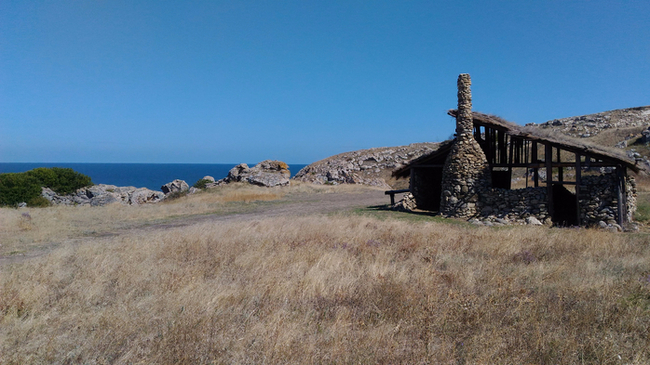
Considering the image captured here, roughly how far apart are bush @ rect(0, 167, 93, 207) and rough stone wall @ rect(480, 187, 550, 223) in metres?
32.4

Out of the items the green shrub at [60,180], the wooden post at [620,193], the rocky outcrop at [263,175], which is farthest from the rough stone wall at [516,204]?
the green shrub at [60,180]

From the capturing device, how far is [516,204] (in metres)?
18.0

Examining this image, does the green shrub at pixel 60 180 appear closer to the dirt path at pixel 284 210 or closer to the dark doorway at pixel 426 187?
the dirt path at pixel 284 210

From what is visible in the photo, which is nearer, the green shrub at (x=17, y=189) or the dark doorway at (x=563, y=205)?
the dark doorway at (x=563, y=205)

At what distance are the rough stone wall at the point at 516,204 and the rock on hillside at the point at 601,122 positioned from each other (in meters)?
45.9

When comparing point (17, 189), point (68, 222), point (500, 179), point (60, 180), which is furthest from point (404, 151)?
point (68, 222)

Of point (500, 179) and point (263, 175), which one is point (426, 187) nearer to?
point (500, 179)

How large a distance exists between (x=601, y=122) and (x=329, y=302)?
74.2 metres

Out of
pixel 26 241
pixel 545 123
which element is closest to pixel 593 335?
pixel 26 241

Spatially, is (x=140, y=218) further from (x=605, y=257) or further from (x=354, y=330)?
(x=605, y=257)

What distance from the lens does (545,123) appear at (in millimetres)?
75125

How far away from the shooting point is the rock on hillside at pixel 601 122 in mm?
58469

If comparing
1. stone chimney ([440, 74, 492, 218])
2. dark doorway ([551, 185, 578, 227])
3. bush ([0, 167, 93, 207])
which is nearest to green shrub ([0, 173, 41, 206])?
bush ([0, 167, 93, 207])

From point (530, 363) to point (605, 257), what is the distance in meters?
6.52
